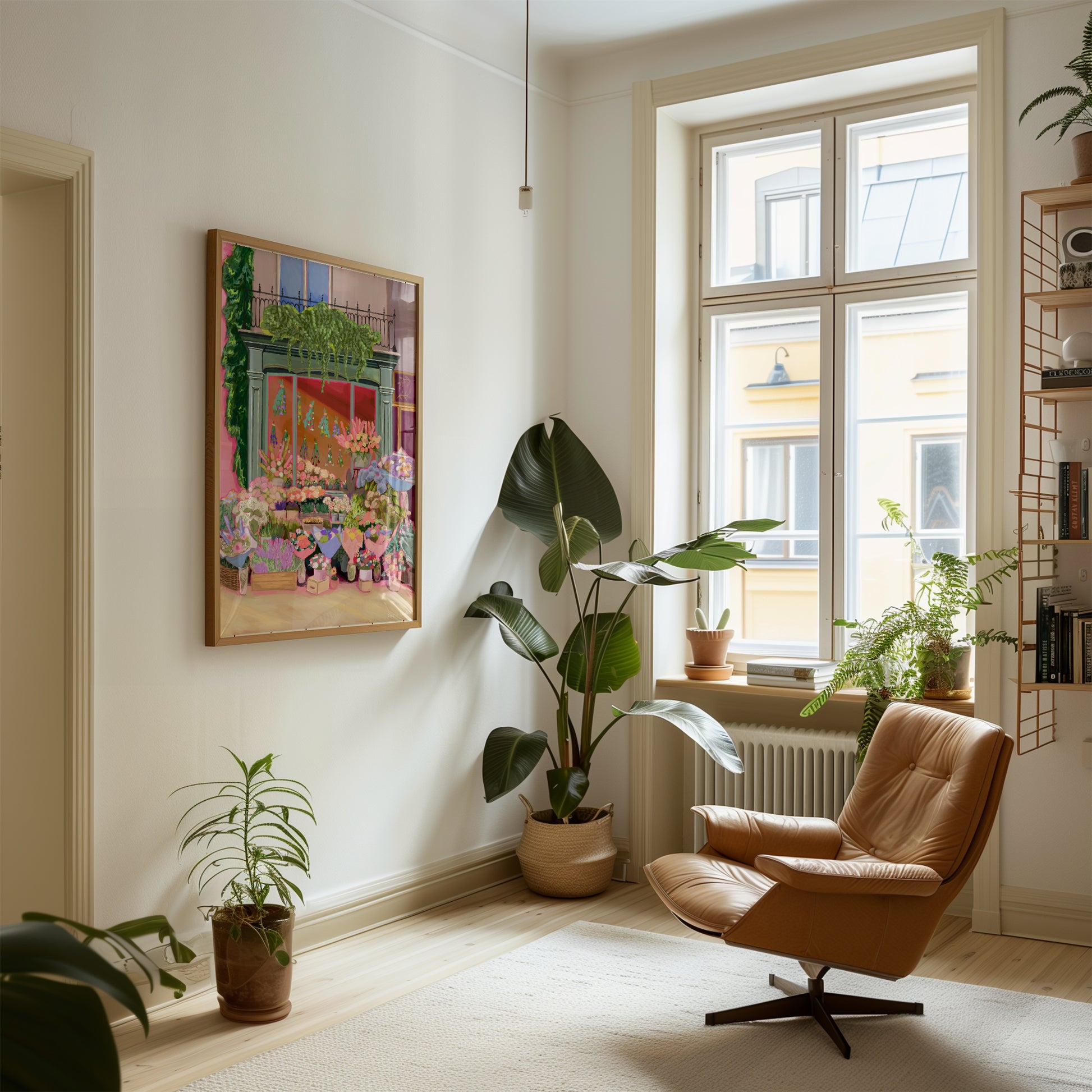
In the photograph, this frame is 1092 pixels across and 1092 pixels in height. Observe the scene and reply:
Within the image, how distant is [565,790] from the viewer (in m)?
4.09

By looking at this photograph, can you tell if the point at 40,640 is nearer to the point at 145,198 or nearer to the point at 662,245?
the point at 145,198

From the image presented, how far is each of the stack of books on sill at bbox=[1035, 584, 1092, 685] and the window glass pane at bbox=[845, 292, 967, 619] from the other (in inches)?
26.4

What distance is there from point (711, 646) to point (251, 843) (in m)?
1.96

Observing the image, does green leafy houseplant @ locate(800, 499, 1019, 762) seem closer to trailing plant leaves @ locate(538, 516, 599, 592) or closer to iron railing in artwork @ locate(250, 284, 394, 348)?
trailing plant leaves @ locate(538, 516, 599, 592)

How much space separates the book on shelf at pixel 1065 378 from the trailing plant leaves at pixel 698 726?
60.8 inches

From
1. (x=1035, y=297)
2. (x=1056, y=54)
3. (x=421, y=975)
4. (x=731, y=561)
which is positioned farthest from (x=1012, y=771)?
(x=1056, y=54)

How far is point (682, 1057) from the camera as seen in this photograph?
279cm

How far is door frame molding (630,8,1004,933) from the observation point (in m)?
3.80

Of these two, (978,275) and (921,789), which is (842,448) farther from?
(921,789)

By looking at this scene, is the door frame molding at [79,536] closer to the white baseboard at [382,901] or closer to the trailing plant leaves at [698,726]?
the white baseboard at [382,901]

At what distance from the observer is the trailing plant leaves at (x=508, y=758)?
395 centimetres

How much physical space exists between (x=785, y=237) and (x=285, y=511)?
7.96ft

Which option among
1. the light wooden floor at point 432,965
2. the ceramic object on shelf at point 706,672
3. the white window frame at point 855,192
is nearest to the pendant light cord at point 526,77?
the white window frame at point 855,192

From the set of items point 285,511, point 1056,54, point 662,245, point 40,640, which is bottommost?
point 40,640
